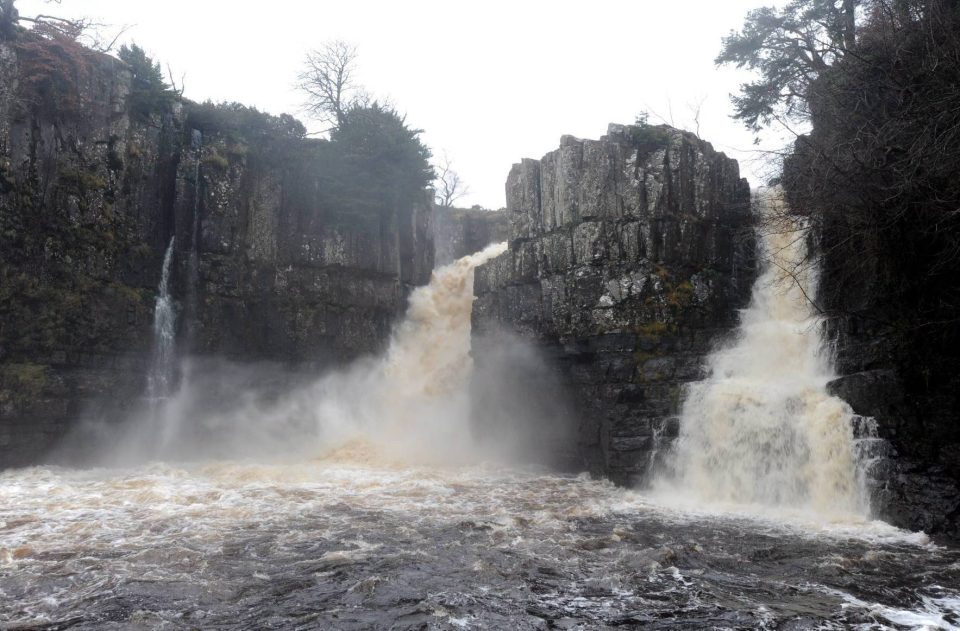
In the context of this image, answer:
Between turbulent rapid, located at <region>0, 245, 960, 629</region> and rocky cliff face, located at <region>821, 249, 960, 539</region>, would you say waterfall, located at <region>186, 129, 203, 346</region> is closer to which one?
turbulent rapid, located at <region>0, 245, 960, 629</region>

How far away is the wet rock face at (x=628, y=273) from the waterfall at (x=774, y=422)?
1031 millimetres

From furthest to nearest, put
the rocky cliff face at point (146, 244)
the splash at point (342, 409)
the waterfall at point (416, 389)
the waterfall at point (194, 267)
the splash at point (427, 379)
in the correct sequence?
1. the waterfall at point (416, 389)
2. the splash at point (427, 379)
3. the waterfall at point (194, 267)
4. the splash at point (342, 409)
5. the rocky cliff face at point (146, 244)

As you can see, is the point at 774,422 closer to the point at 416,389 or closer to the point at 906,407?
the point at 906,407

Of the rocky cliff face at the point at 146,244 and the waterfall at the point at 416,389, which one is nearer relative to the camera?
the rocky cliff face at the point at 146,244

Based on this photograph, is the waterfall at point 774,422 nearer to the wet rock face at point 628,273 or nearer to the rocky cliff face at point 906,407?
the rocky cliff face at point 906,407

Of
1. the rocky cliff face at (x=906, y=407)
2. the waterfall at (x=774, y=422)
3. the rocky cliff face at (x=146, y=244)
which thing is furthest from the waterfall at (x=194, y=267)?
the rocky cliff face at (x=906, y=407)

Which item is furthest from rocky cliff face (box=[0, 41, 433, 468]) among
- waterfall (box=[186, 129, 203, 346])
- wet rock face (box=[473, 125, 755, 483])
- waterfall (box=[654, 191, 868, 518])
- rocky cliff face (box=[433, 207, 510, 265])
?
waterfall (box=[654, 191, 868, 518])

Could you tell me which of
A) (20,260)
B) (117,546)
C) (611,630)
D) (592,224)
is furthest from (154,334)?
(611,630)

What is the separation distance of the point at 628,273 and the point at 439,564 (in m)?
12.8

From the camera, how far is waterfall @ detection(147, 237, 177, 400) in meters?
23.8

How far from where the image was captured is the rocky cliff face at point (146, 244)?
69.9 ft

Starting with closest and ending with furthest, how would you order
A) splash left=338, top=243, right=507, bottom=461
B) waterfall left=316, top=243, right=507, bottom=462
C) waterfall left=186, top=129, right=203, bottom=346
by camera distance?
1. waterfall left=186, top=129, right=203, bottom=346
2. splash left=338, top=243, right=507, bottom=461
3. waterfall left=316, top=243, right=507, bottom=462

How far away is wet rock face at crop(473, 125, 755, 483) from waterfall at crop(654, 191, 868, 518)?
3.38ft

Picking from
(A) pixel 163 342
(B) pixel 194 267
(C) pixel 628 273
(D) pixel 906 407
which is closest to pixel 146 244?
(B) pixel 194 267
